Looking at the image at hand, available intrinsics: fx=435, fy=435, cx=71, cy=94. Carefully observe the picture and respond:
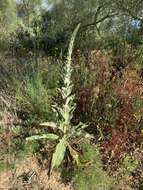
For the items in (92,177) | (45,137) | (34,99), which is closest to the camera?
(92,177)

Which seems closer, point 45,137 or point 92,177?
point 92,177

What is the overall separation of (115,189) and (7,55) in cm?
322

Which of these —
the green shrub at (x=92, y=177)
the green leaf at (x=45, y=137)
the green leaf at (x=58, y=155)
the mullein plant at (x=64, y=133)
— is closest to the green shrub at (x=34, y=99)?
the mullein plant at (x=64, y=133)

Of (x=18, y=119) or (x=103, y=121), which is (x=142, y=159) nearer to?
(x=103, y=121)

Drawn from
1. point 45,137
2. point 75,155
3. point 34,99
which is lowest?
point 75,155

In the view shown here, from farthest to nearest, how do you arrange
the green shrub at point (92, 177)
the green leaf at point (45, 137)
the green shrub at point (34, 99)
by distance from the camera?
the green shrub at point (34, 99) → the green leaf at point (45, 137) → the green shrub at point (92, 177)

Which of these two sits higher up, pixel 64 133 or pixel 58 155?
pixel 64 133

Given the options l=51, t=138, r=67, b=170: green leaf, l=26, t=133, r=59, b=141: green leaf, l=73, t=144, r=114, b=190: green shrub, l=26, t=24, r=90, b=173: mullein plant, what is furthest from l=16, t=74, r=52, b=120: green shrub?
l=73, t=144, r=114, b=190: green shrub

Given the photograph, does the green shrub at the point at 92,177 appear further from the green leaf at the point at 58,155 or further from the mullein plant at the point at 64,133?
the green leaf at the point at 58,155

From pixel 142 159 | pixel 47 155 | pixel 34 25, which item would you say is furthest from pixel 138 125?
pixel 34 25

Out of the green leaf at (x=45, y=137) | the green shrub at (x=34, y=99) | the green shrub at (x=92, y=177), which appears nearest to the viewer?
the green shrub at (x=92, y=177)

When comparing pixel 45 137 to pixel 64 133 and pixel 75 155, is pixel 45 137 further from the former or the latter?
pixel 75 155

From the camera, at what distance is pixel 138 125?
5305 millimetres

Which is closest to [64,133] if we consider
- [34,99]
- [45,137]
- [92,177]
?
[45,137]
